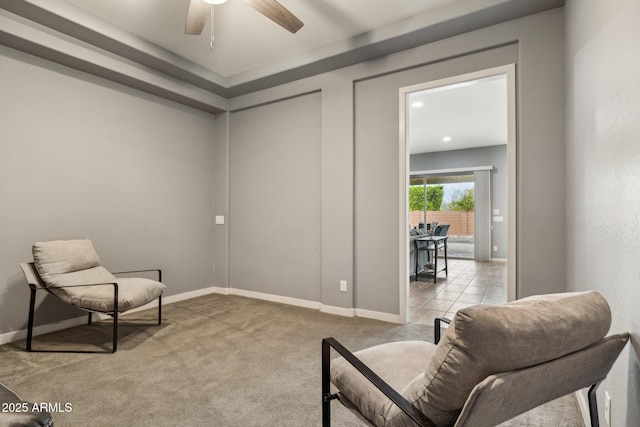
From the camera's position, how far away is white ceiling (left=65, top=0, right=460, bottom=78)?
2.79 m

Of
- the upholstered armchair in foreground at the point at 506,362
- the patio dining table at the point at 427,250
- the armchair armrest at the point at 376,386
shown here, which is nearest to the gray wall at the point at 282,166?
the upholstered armchair in foreground at the point at 506,362

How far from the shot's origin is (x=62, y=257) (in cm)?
286

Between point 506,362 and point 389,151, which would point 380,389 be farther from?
point 389,151

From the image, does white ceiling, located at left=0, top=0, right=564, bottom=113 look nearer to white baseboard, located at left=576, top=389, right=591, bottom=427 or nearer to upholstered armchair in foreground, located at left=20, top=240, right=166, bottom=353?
upholstered armchair in foreground, located at left=20, top=240, right=166, bottom=353

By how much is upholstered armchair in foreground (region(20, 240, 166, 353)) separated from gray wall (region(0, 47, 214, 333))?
1.35 feet

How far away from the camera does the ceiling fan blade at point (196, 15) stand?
Answer: 7.66ft

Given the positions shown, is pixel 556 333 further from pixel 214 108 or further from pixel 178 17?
pixel 214 108

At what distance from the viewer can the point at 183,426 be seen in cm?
172

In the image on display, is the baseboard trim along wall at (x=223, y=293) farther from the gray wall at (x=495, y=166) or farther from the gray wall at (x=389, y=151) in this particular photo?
the gray wall at (x=495, y=166)

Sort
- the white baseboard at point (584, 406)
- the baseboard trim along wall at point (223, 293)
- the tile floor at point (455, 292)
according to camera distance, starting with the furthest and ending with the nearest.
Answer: the tile floor at point (455, 292) → the baseboard trim along wall at point (223, 293) → the white baseboard at point (584, 406)

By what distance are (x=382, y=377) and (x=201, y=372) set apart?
5.07 feet

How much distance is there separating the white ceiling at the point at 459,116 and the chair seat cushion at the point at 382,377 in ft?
8.14

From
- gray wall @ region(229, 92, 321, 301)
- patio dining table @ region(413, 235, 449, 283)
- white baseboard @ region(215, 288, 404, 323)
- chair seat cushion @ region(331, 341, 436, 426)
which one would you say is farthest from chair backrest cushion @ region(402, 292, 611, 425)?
patio dining table @ region(413, 235, 449, 283)

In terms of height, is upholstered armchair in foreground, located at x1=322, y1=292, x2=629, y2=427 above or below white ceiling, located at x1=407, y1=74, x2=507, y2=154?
below
